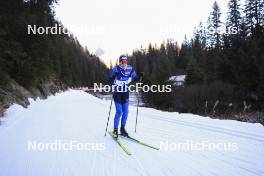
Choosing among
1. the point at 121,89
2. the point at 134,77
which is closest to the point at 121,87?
the point at 121,89

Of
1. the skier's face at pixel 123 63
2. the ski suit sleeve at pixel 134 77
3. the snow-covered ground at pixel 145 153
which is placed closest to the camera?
the snow-covered ground at pixel 145 153

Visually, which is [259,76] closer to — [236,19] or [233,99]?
[233,99]

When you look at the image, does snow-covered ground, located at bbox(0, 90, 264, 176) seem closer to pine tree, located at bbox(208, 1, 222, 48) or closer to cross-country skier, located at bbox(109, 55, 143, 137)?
cross-country skier, located at bbox(109, 55, 143, 137)

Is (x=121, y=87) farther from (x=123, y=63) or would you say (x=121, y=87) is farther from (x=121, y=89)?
(x=123, y=63)

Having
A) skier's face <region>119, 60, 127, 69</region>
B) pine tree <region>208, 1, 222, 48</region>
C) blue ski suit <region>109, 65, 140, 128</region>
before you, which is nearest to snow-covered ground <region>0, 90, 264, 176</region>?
blue ski suit <region>109, 65, 140, 128</region>

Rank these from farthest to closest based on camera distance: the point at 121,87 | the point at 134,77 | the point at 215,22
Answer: the point at 215,22 < the point at 134,77 < the point at 121,87

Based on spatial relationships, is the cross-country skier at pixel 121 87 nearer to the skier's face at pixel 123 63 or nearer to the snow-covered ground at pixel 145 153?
the skier's face at pixel 123 63

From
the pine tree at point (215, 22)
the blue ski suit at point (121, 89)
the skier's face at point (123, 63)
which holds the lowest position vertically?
the blue ski suit at point (121, 89)

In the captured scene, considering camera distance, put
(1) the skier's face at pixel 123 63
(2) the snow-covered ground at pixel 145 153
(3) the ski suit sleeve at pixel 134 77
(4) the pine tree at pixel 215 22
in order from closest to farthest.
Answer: (2) the snow-covered ground at pixel 145 153, (1) the skier's face at pixel 123 63, (3) the ski suit sleeve at pixel 134 77, (4) the pine tree at pixel 215 22

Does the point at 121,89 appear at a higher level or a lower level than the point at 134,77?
lower

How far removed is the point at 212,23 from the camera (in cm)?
6081

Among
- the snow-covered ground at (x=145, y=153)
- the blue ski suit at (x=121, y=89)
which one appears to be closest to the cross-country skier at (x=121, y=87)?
the blue ski suit at (x=121, y=89)

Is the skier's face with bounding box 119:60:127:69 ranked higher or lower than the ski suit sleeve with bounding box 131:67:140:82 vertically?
higher

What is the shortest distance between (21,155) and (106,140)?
2.13 meters
